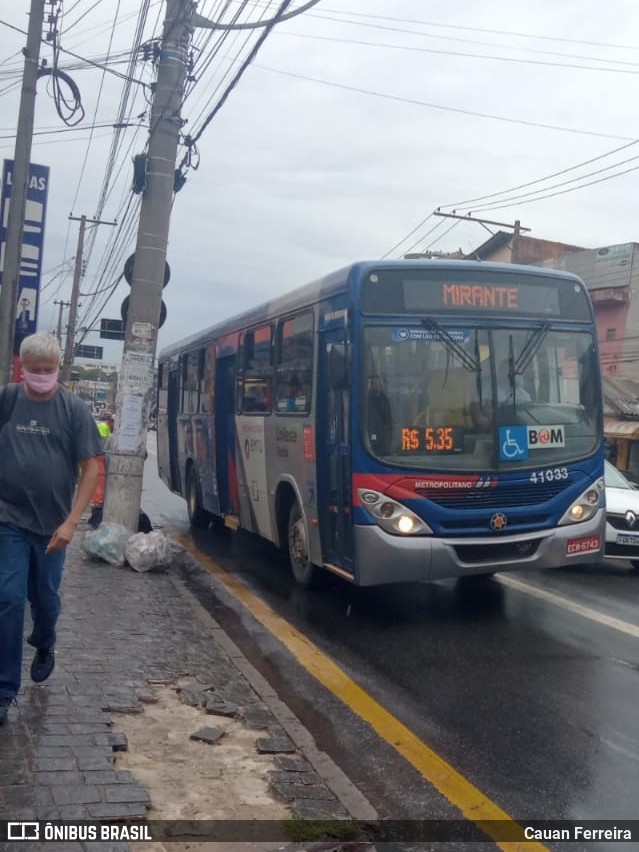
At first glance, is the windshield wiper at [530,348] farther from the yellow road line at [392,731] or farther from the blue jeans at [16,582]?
the blue jeans at [16,582]

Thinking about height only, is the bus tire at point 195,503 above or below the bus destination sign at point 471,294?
below

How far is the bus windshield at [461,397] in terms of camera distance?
25.9 feet

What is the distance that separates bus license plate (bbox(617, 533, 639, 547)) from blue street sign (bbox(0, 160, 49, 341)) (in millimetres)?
11694

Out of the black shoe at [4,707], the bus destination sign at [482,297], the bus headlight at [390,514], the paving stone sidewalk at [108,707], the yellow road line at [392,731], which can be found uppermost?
the bus destination sign at [482,297]

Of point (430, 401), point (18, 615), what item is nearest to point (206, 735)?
point (18, 615)

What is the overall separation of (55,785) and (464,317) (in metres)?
5.32

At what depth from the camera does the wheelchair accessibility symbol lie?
806 centimetres

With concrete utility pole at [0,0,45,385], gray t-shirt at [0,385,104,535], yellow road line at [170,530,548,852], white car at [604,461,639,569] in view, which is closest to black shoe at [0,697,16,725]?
gray t-shirt at [0,385,104,535]

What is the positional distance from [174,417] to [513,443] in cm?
924

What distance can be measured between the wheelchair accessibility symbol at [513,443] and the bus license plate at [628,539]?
11.7 feet

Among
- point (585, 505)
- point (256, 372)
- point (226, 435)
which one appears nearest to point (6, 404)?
point (585, 505)

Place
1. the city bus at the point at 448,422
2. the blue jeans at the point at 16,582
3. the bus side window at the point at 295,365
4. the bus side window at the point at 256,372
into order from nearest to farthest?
the blue jeans at the point at 16,582 < the city bus at the point at 448,422 < the bus side window at the point at 295,365 < the bus side window at the point at 256,372

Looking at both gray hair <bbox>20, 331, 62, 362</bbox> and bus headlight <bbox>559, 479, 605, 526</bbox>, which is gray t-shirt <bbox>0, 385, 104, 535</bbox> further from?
bus headlight <bbox>559, 479, 605, 526</bbox>

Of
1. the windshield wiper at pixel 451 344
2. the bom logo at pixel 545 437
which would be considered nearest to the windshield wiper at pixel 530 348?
the windshield wiper at pixel 451 344
